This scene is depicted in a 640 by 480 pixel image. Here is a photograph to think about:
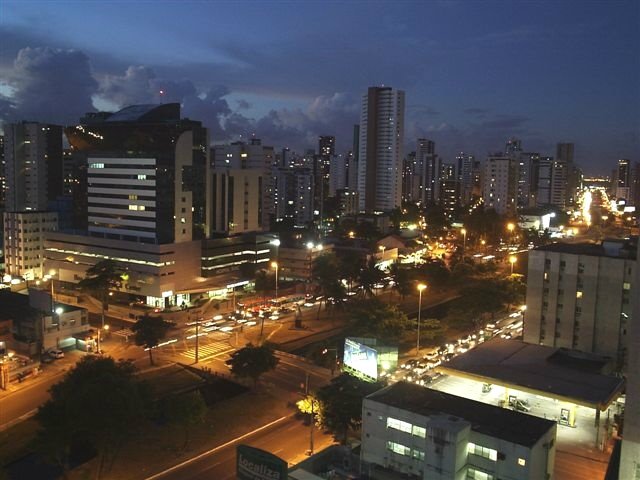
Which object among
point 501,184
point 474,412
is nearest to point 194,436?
point 474,412

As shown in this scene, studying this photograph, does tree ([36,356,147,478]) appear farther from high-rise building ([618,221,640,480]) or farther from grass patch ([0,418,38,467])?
high-rise building ([618,221,640,480])

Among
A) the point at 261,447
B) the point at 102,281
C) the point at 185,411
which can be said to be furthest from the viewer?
the point at 102,281

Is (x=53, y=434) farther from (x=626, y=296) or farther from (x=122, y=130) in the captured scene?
(x=122, y=130)

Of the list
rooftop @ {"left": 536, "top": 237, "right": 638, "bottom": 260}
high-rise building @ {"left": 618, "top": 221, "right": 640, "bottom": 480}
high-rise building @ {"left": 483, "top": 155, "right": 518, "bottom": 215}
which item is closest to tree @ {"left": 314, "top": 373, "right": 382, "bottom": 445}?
high-rise building @ {"left": 618, "top": 221, "right": 640, "bottom": 480}

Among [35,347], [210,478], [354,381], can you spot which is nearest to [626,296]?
[354,381]

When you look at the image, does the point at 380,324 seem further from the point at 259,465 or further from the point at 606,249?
the point at 259,465

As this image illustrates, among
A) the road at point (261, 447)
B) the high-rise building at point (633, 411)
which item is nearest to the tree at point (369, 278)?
the road at point (261, 447)
